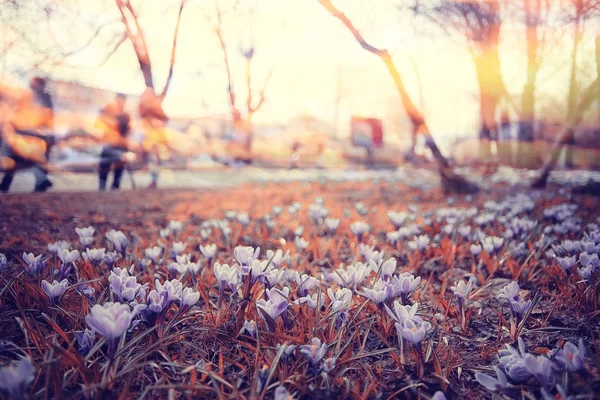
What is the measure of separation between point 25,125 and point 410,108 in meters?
5.42

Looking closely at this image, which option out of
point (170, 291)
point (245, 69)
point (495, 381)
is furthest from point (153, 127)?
point (495, 381)

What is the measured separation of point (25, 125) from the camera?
142 inches

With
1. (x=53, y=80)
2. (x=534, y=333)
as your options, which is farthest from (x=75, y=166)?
(x=534, y=333)

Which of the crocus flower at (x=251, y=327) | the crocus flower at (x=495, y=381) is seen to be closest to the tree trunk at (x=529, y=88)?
the crocus flower at (x=495, y=381)

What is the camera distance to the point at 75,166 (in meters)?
9.67

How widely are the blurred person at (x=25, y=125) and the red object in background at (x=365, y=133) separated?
955 inches

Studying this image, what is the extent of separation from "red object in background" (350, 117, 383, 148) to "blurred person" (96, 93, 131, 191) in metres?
20.8

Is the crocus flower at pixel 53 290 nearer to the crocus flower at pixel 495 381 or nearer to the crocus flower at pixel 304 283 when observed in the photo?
the crocus flower at pixel 304 283

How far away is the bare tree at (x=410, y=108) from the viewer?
16.7 feet

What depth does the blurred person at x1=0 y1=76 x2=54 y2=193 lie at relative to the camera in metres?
3.36

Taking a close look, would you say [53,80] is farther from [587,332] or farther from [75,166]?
[75,166]

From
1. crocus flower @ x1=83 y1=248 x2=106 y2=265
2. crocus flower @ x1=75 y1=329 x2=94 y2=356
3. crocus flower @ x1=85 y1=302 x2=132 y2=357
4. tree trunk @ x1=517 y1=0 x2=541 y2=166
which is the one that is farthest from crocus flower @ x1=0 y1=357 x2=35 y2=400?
tree trunk @ x1=517 y1=0 x2=541 y2=166

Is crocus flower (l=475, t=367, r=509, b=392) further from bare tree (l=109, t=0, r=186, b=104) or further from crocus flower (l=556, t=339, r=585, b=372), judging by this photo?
bare tree (l=109, t=0, r=186, b=104)

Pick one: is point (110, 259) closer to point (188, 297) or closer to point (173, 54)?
point (188, 297)
